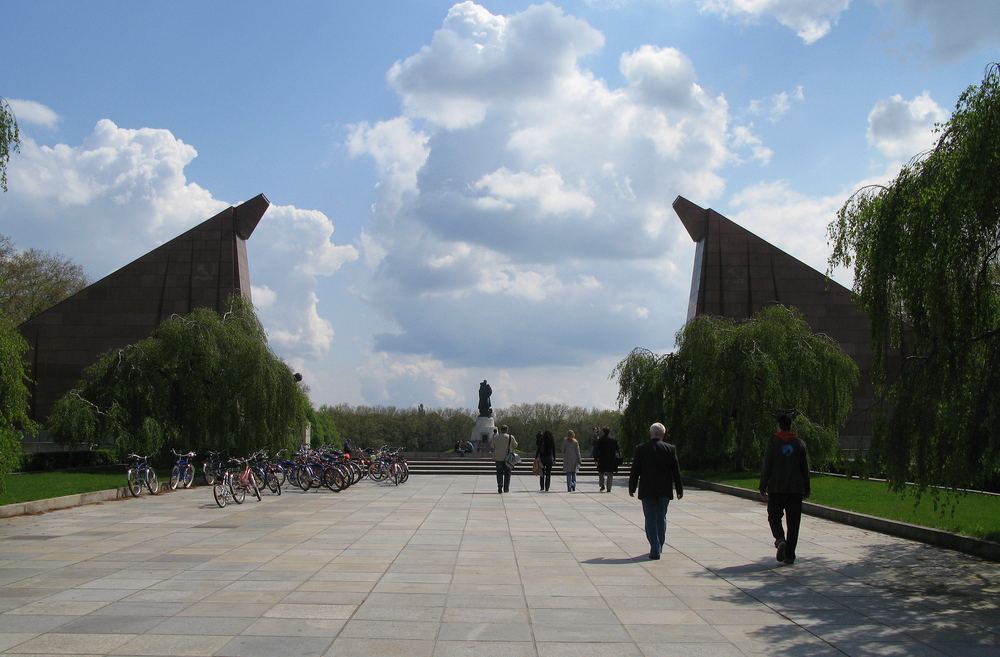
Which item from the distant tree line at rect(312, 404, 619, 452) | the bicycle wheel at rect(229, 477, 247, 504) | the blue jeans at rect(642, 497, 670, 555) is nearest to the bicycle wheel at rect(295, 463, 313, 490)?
the bicycle wheel at rect(229, 477, 247, 504)

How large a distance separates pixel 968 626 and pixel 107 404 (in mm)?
21552

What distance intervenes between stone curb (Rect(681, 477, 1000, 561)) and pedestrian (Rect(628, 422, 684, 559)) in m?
3.19

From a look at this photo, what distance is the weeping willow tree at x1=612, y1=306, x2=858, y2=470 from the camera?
70.6 feet

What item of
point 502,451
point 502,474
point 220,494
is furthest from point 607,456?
point 220,494

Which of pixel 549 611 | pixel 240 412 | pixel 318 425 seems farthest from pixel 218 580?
pixel 318 425

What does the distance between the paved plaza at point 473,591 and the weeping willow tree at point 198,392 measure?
10245mm

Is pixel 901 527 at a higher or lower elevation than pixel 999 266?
lower

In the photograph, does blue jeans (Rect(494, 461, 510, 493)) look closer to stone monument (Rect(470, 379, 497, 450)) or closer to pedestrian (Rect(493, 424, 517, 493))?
pedestrian (Rect(493, 424, 517, 493))

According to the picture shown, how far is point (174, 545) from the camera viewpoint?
9.19 meters

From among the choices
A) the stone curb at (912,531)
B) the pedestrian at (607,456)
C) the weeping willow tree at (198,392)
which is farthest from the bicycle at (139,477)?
the stone curb at (912,531)

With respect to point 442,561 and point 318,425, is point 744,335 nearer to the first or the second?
point 442,561

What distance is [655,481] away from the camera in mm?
8570

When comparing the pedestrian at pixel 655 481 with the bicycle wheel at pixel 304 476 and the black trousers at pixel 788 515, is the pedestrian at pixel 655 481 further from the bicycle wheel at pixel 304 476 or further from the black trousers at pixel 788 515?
the bicycle wheel at pixel 304 476

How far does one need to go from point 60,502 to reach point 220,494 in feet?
8.42
